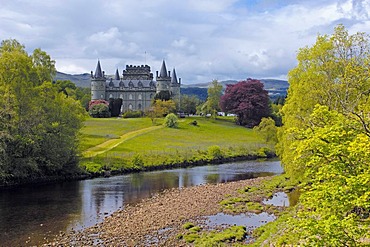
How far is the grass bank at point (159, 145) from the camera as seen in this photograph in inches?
2127

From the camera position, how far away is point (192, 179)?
156 feet

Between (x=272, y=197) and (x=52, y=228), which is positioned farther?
(x=272, y=197)

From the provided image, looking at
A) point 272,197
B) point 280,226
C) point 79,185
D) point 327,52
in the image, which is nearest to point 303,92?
point 327,52

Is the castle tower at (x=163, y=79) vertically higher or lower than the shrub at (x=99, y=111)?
higher

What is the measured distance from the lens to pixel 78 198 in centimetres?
3534

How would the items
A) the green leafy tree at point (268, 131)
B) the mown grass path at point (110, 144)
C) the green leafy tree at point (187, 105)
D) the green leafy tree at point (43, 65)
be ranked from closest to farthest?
the green leafy tree at point (43, 65) → the mown grass path at point (110, 144) → the green leafy tree at point (268, 131) → the green leafy tree at point (187, 105)

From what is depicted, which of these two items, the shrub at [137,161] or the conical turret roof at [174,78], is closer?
the shrub at [137,161]

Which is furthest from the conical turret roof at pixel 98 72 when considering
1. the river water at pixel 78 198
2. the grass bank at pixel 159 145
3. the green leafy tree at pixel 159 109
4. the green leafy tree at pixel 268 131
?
the river water at pixel 78 198

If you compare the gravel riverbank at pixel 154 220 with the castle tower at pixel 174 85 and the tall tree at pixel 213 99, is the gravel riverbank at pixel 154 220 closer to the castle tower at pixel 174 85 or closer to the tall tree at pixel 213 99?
the tall tree at pixel 213 99

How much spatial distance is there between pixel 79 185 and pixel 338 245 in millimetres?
34518

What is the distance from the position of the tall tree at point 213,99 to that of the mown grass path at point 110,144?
32130 millimetres

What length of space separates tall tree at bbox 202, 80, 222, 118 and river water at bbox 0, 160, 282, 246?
60.7m

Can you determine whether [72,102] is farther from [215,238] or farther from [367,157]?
[367,157]

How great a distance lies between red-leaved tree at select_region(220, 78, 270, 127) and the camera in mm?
105875
